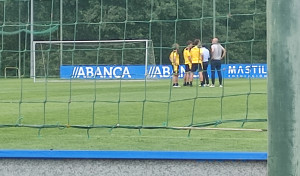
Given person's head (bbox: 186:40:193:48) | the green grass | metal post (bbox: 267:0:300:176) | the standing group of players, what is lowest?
the green grass

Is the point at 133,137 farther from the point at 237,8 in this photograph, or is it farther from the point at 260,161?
the point at 237,8

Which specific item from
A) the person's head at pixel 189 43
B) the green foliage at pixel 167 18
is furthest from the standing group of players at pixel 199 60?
the green foliage at pixel 167 18

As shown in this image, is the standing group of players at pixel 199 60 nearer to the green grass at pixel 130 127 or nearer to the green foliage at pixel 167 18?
the green foliage at pixel 167 18


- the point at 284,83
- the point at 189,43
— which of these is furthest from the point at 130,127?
the point at 189,43

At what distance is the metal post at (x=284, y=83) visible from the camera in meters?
2.24

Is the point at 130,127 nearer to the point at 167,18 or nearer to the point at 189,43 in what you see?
the point at 167,18

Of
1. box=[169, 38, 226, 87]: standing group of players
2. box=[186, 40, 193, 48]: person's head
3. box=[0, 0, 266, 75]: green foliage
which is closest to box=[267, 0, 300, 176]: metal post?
box=[0, 0, 266, 75]: green foliage

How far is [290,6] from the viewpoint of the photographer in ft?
7.27

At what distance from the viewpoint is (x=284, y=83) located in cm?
226

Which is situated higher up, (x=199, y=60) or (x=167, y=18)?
(x=167, y=18)

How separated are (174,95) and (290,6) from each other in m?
12.0

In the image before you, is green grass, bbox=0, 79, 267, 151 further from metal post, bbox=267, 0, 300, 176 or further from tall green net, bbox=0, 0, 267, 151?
metal post, bbox=267, 0, 300, 176

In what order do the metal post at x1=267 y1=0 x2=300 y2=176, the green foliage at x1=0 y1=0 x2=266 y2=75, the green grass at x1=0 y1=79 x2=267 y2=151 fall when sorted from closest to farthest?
the metal post at x1=267 y1=0 x2=300 y2=176 → the green grass at x1=0 y1=79 x2=267 y2=151 → the green foliage at x1=0 y1=0 x2=266 y2=75

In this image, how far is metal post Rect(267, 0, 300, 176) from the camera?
7.34 feet
